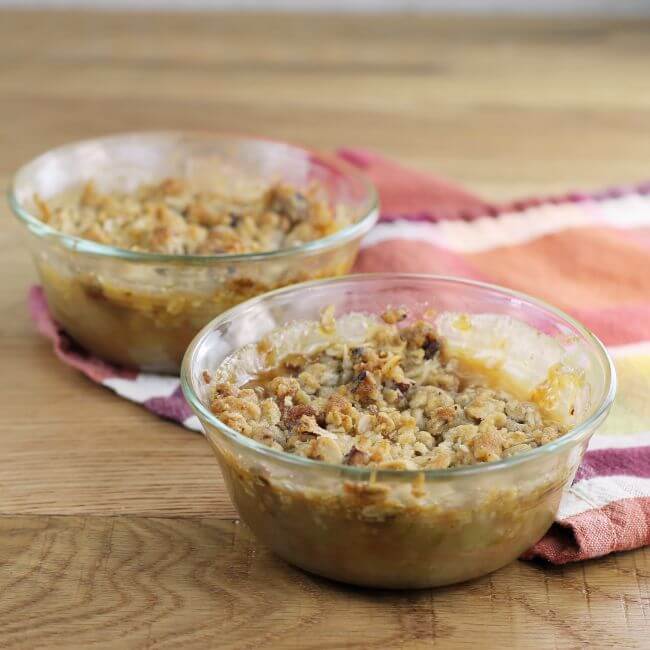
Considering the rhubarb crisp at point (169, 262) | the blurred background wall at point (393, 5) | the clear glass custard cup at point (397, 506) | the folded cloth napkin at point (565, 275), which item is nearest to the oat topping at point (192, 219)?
the rhubarb crisp at point (169, 262)

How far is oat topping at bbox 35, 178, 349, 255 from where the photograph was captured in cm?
182

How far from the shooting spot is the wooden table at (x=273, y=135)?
1257 millimetres

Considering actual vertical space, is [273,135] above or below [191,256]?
below

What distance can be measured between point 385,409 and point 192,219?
643mm

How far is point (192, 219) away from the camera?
75.5 inches

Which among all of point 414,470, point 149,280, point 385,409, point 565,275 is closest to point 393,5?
point 565,275

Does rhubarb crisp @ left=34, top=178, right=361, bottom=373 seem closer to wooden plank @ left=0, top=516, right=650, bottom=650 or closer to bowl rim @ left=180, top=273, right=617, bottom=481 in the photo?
bowl rim @ left=180, top=273, right=617, bottom=481

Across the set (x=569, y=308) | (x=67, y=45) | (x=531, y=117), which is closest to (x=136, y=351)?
(x=569, y=308)

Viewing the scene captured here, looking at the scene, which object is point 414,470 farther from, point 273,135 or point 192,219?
point 273,135

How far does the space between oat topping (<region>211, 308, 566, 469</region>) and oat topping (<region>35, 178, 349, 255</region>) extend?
13.2 inches

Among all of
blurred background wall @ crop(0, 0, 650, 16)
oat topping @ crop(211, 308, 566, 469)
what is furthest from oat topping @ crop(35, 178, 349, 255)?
blurred background wall @ crop(0, 0, 650, 16)

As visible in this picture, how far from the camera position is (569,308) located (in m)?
1.92

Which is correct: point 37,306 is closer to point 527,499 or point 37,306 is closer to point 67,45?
point 527,499

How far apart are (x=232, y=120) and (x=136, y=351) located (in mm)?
1151
